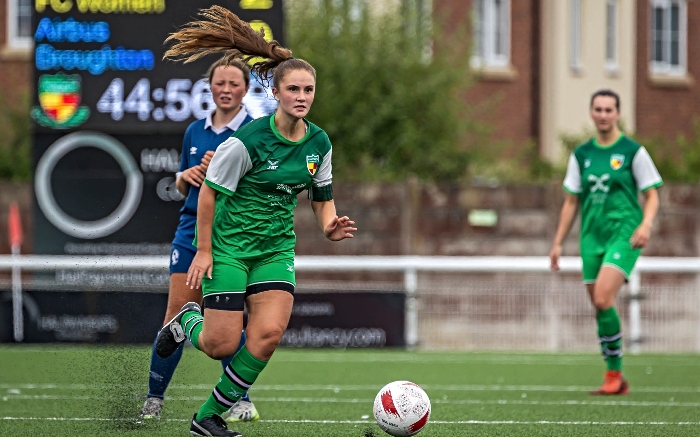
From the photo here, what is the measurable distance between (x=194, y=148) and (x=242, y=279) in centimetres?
135

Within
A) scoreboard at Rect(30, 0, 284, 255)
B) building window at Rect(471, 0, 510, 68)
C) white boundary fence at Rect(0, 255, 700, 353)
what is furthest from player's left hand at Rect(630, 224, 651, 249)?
building window at Rect(471, 0, 510, 68)

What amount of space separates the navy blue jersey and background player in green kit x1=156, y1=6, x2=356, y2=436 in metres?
0.89

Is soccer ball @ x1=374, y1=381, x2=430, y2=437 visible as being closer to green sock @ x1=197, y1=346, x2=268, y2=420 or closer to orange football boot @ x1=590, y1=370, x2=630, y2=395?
green sock @ x1=197, y1=346, x2=268, y2=420

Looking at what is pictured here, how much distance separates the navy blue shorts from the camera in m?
7.51

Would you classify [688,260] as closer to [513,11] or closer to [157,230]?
[157,230]

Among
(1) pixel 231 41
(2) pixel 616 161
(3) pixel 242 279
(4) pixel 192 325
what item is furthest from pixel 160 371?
(2) pixel 616 161

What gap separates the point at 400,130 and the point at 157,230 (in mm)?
7049

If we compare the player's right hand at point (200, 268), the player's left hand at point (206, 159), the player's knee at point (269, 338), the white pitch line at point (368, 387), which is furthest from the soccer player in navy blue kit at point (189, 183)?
the white pitch line at point (368, 387)

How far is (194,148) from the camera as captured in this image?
25.1 ft

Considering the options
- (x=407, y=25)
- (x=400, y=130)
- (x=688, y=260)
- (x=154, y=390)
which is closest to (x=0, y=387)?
(x=154, y=390)

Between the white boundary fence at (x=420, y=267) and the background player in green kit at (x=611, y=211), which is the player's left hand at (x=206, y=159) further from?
the white boundary fence at (x=420, y=267)

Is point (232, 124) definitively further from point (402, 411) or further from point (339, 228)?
point (402, 411)

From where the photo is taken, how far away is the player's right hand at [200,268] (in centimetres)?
643

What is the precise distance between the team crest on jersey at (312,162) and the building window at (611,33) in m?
22.8
